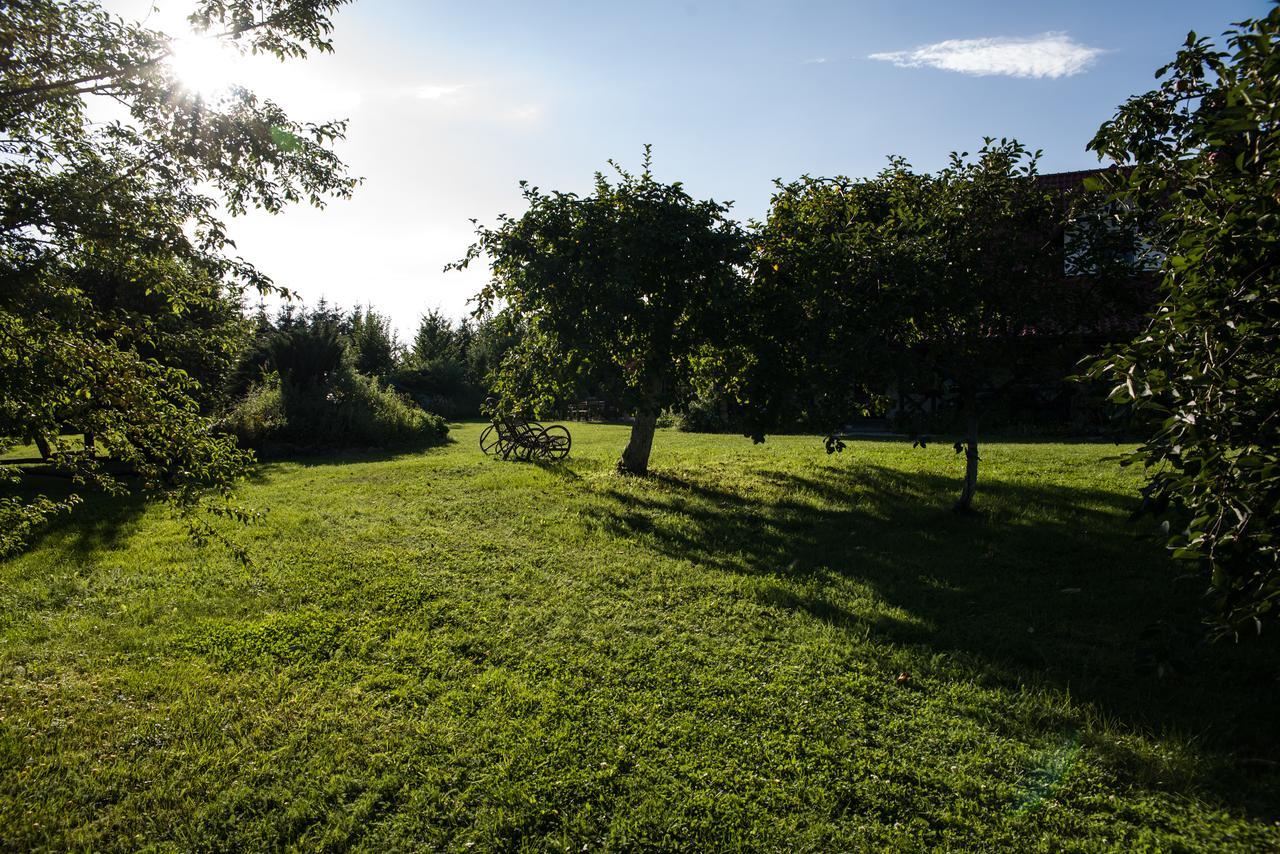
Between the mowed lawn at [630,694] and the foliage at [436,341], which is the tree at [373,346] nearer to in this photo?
the foliage at [436,341]

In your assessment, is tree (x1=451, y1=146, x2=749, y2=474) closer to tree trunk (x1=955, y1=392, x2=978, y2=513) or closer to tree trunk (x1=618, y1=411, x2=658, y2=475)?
tree trunk (x1=618, y1=411, x2=658, y2=475)

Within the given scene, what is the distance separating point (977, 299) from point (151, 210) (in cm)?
733

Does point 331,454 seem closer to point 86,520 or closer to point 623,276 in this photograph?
point 86,520

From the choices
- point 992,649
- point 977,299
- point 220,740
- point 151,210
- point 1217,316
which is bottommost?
point 220,740

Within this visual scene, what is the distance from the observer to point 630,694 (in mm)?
4031

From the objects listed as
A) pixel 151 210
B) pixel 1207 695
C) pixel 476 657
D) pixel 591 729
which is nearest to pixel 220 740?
pixel 476 657

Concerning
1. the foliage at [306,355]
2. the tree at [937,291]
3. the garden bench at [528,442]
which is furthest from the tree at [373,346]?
the tree at [937,291]

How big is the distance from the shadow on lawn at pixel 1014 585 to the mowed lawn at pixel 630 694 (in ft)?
0.11

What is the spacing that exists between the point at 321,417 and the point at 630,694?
14.9 meters

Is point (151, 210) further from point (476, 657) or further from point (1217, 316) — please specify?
point (1217, 316)

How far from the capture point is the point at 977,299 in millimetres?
7242

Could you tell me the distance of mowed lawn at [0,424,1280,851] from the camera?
2.97 metres

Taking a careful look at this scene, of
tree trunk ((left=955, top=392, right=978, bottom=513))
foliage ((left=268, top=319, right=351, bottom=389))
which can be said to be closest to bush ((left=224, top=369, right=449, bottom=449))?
foliage ((left=268, top=319, right=351, bottom=389))

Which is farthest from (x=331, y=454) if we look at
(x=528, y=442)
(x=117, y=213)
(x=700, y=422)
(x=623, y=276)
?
(x=117, y=213)
